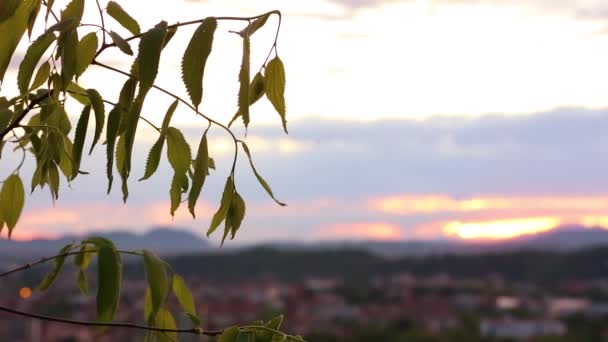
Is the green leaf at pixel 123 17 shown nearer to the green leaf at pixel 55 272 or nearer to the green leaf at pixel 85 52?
the green leaf at pixel 85 52

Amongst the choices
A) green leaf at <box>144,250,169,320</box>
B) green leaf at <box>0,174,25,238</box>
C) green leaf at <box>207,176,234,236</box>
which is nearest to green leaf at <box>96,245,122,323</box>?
green leaf at <box>144,250,169,320</box>

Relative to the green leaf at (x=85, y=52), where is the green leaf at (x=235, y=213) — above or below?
below

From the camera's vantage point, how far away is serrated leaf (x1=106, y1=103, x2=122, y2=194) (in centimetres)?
72

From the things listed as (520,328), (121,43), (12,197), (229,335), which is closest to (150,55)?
(121,43)

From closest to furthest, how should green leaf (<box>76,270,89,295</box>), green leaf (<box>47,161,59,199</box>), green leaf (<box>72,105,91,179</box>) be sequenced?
green leaf (<box>72,105,91,179</box>) → green leaf (<box>47,161,59,199</box>) → green leaf (<box>76,270,89,295</box>)

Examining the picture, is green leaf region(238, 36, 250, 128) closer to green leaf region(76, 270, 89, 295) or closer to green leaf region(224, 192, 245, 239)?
green leaf region(224, 192, 245, 239)

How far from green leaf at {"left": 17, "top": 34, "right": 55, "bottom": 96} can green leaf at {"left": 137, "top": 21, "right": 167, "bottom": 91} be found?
10 centimetres

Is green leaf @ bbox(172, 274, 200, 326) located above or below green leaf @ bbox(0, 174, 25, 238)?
below

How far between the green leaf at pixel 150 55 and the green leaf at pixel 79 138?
12 centimetres

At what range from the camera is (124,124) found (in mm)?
822

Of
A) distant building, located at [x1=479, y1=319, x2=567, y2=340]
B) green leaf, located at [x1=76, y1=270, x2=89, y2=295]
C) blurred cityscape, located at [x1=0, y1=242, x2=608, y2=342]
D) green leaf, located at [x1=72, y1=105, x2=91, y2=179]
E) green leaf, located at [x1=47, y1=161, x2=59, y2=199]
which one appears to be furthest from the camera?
distant building, located at [x1=479, y1=319, x2=567, y2=340]

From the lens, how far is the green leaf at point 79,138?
79cm

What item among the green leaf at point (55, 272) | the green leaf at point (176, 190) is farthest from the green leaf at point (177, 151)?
the green leaf at point (55, 272)

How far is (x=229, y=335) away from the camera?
2.69ft
